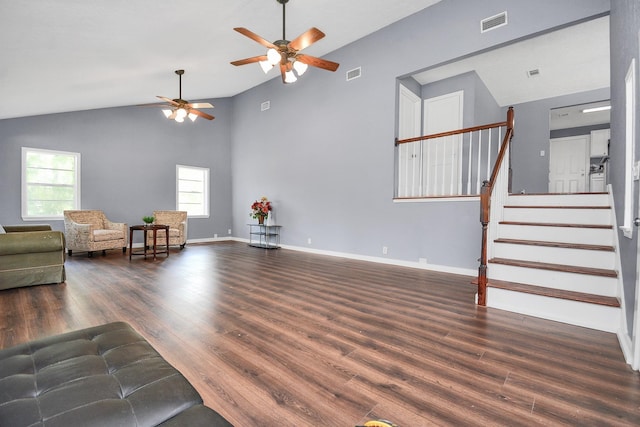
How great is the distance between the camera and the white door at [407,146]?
523 centimetres

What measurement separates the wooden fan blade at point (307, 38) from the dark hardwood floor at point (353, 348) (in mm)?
2992

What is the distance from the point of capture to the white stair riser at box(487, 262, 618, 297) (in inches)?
102

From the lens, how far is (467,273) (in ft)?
14.2

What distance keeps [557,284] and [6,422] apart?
3.71 m

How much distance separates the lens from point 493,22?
406cm

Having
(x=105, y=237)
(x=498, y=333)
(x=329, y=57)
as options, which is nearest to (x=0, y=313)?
(x=105, y=237)

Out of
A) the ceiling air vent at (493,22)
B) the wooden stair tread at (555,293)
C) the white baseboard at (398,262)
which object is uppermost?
the ceiling air vent at (493,22)

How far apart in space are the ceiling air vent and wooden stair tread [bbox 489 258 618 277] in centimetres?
322

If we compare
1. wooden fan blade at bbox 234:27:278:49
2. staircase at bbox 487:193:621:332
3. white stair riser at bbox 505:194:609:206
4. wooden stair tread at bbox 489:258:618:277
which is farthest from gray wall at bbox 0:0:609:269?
wooden fan blade at bbox 234:27:278:49

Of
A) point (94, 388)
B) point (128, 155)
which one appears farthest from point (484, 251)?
point (128, 155)

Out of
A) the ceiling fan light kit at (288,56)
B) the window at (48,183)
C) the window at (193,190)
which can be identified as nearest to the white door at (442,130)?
the ceiling fan light kit at (288,56)

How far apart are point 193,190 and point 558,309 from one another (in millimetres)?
8233

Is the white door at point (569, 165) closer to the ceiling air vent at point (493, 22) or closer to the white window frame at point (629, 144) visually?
the ceiling air vent at point (493, 22)

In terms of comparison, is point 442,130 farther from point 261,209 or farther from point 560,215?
point 261,209
